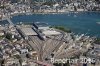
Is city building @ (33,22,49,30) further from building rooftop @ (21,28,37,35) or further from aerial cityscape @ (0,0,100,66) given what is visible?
building rooftop @ (21,28,37,35)

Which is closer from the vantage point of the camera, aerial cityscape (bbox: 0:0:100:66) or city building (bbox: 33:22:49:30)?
aerial cityscape (bbox: 0:0:100:66)

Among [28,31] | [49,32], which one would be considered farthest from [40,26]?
[49,32]

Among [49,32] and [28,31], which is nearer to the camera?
[49,32]

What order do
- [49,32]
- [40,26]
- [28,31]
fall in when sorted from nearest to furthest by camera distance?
[49,32] < [28,31] < [40,26]

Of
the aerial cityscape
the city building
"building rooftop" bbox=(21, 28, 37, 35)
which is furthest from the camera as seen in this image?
the city building

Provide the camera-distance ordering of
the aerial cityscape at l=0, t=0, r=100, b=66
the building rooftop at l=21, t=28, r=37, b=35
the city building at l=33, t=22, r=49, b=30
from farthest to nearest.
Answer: the city building at l=33, t=22, r=49, b=30
the building rooftop at l=21, t=28, r=37, b=35
the aerial cityscape at l=0, t=0, r=100, b=66

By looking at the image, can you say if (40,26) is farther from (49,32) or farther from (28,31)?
(49,32)

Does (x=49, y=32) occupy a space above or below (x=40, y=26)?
below

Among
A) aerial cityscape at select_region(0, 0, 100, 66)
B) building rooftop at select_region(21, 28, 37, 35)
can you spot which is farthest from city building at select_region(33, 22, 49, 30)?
building rooftop at select_region(21, 28, 37, 35)
